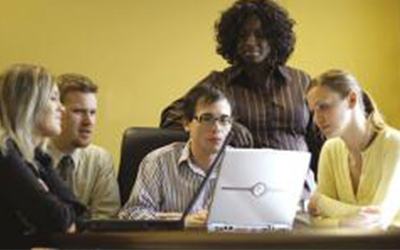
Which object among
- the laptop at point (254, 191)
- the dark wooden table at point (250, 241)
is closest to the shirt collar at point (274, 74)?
the laptop at point (254, 191)

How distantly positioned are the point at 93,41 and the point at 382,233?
2615mm

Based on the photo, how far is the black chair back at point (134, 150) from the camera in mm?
2549

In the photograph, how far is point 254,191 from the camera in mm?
1590

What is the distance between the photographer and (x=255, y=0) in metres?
2.90

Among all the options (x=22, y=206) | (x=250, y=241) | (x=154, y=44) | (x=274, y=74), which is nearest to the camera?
(x=250, y=241)

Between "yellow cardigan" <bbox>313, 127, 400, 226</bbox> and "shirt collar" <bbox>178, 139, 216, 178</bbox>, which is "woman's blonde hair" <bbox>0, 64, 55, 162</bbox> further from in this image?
"yellow cardigan" <bbox>313, 127, 400, 226</bbox>

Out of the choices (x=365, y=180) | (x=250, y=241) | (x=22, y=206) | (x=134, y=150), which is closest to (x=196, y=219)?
(x=22, y=206)

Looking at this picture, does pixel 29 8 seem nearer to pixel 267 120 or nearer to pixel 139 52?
pixel 139 52

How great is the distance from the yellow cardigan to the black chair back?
1.98 feet

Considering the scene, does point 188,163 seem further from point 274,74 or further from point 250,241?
point 250,241

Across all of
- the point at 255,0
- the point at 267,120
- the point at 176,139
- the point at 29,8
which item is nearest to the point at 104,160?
the point at 176,139

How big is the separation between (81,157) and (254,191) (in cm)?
109

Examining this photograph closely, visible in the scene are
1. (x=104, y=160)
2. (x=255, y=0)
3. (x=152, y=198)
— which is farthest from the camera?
(x=255, y=0)

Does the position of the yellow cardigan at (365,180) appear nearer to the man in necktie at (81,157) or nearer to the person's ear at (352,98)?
the person's ear at (352,98)
